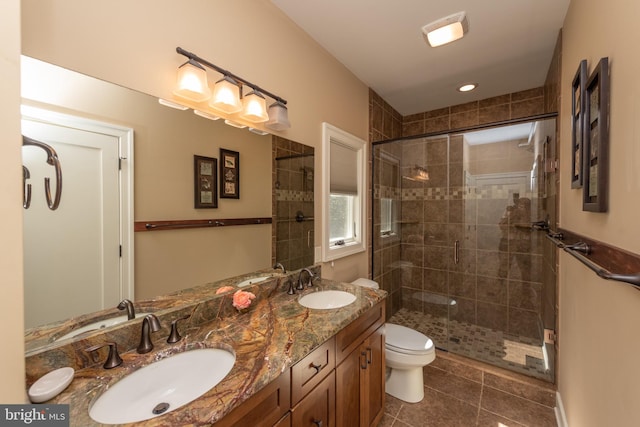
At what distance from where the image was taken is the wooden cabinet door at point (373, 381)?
145 cm

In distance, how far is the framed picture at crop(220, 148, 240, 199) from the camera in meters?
1.35

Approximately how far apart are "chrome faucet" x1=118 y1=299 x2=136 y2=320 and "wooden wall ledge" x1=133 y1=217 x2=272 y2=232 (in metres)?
0.28

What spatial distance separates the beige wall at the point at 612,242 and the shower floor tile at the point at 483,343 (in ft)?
2.68

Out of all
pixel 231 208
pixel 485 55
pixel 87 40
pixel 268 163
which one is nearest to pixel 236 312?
pixel 231 208

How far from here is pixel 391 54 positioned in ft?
6.86

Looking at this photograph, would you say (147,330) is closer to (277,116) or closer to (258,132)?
(258,132)

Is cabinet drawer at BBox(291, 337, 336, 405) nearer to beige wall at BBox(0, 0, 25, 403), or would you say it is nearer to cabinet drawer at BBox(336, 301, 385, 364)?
cabinet drawer at BBox(336, 301, 385, 364)

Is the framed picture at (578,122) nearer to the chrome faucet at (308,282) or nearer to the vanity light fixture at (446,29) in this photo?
the vanity light fixture at (446,29)

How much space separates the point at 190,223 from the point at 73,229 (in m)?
0.41

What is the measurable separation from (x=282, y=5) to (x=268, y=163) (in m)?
1.00

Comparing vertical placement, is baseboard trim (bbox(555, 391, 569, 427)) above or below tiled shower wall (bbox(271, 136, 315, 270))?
below

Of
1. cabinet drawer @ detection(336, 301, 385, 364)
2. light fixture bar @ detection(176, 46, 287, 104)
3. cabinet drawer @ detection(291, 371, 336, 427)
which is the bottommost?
cabinet drawer @ detection(291, 371, 336, 427)

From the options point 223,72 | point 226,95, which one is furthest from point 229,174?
point 223,72

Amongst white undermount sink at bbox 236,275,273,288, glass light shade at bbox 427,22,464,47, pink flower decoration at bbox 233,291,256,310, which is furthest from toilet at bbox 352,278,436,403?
glass light shade at bbox 427,22,464,47
